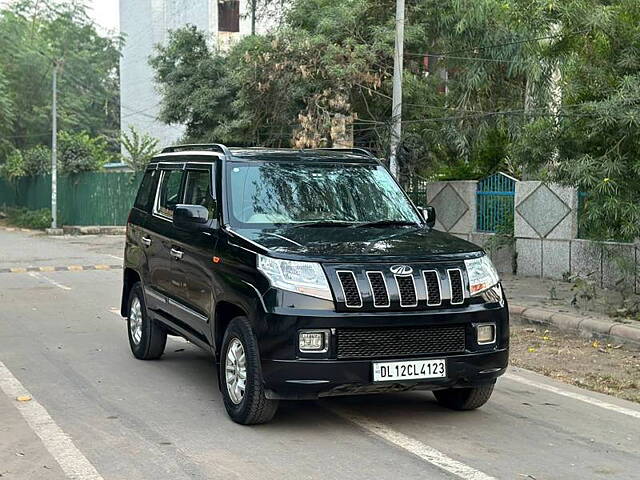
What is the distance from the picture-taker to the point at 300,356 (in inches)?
232

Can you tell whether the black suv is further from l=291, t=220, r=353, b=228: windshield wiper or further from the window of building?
A: the window of building

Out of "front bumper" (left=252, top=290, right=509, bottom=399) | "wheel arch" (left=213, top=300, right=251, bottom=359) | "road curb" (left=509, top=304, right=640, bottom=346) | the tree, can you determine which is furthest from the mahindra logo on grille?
the tree

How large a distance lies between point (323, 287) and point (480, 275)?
120 cm

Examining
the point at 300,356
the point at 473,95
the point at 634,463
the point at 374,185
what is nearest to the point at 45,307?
the point at 374,185

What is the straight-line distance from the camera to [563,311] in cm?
1155

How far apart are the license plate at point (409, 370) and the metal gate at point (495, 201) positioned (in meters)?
10.5

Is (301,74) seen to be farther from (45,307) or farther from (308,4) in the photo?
(45,307)

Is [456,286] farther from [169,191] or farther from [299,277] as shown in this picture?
[169,191]

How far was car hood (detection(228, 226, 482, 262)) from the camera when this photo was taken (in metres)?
6.08

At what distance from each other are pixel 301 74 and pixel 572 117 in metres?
9.24

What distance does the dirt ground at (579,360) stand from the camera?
324 inches

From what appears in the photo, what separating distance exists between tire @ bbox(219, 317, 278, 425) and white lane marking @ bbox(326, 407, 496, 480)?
68 centimetres

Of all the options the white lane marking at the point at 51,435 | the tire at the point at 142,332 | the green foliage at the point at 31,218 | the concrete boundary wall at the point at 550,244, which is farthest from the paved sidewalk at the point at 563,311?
the green foliage at the point at 31,218

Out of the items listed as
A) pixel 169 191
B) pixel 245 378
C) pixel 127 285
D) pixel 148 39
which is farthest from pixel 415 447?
pixel 148 39
